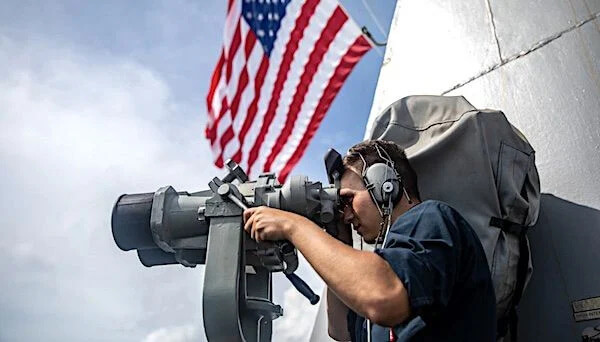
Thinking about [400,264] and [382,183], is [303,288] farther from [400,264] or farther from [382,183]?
[400,264]

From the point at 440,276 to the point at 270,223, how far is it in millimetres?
353

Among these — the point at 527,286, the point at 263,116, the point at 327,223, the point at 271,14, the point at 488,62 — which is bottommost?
the point at 527,286

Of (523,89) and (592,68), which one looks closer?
(592,68)

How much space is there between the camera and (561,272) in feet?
4.25

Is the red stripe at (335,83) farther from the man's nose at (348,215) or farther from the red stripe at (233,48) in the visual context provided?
the man's nose at (348,215)

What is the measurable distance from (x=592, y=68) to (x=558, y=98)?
0.13 m

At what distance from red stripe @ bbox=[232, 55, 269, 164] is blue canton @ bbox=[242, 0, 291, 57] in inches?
7.8

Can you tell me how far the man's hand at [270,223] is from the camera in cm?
95

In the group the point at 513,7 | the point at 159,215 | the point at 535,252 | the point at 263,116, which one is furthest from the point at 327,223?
the point at 263,116

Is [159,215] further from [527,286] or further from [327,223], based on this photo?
[527,286]

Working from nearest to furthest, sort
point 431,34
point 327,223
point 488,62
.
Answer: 1. point 327,223
2. point 488,62
3. point 431,34

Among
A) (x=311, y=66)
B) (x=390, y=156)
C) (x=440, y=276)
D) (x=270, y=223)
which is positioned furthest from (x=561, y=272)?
(x=311, y=66)

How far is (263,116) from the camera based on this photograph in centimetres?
382

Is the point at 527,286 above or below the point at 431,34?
below
